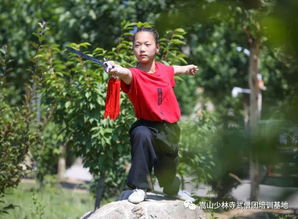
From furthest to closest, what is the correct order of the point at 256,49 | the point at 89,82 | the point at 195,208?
the point at 256,49 < the point at 89,82 < the point at 195,208

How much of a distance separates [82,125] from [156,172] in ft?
6.29

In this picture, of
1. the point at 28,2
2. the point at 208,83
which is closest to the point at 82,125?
the point at 28,2

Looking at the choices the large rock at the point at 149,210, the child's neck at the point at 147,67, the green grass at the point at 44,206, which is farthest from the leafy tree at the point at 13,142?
the child's neck at the point at 147,67

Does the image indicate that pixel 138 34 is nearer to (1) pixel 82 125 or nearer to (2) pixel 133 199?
(2) pixel 133 199

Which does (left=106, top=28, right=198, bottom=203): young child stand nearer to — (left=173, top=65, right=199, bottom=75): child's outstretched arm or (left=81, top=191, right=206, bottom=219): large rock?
(left=81, top=191, right=206, bottom=219): large rock

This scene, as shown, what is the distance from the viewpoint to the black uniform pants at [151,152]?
281cm

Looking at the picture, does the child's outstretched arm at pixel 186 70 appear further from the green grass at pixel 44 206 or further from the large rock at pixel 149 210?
the green grass at pixel 44 206

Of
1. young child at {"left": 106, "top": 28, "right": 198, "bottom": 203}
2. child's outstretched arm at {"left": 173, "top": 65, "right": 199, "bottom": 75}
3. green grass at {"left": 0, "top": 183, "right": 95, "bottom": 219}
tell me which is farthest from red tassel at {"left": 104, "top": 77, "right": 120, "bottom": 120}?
green grass at {"left": 0, "top": 183, "right": 95, "bottom": 219}

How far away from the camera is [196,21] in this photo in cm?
90

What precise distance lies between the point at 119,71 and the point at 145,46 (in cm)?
35

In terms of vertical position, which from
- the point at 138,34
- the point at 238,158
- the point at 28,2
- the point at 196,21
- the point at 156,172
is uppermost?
the point at 28,2

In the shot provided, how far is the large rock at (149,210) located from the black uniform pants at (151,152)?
0.42 ft

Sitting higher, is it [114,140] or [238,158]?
[238,158]

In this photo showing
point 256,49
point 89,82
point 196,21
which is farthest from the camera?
point 256,49
